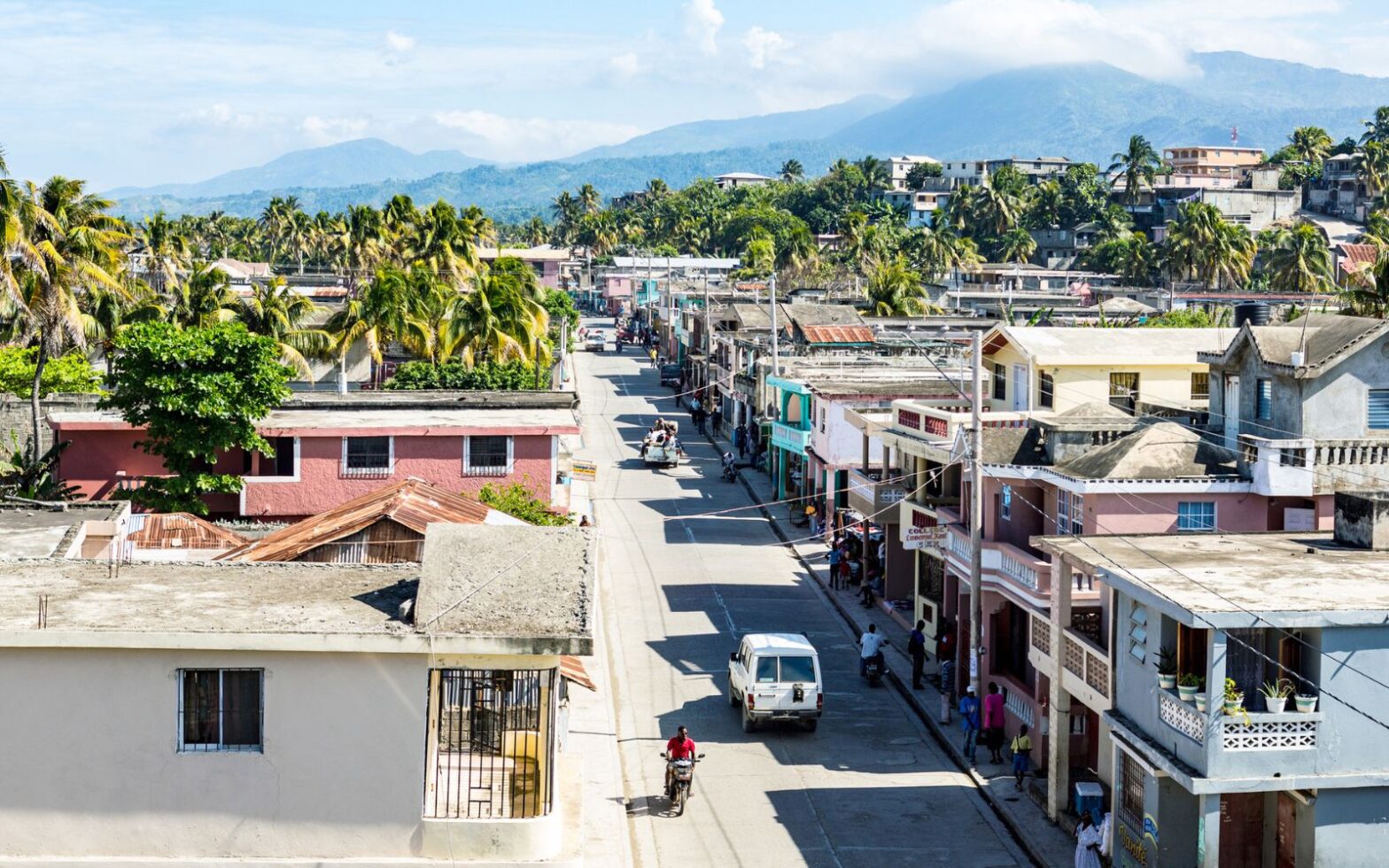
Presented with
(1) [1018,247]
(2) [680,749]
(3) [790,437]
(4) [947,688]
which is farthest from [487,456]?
(1) [1018,247]

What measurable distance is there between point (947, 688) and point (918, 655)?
1765mm

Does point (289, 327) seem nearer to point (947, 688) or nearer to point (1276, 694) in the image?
point (947, 688)

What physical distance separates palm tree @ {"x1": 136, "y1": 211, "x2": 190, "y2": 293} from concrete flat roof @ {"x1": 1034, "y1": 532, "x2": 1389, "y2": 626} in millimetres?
88964

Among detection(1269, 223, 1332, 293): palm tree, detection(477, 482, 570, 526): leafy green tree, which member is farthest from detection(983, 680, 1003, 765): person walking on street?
detection(1269, 223, 1332, 293): palm tree

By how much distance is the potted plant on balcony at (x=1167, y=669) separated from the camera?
22281 millimetres

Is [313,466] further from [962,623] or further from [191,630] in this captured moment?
[191,630]

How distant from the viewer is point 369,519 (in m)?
29.5

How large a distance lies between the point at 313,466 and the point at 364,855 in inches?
1091

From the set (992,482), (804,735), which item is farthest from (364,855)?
(992,482)

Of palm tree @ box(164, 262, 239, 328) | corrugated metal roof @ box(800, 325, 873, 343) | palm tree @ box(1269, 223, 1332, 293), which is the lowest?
corrugated metal roof @ box(800, 325, 873, 343)

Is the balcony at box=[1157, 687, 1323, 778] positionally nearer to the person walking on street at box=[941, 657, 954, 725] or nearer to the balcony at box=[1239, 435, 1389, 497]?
the balcony at box=[1239, 435, 1389, 497]

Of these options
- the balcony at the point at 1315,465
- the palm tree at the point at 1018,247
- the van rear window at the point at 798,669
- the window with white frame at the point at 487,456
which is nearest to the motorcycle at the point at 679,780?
the van rear window at the point at 798,669

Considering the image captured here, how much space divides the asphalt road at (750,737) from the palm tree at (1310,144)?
150622 mm

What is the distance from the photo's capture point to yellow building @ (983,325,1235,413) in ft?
137
